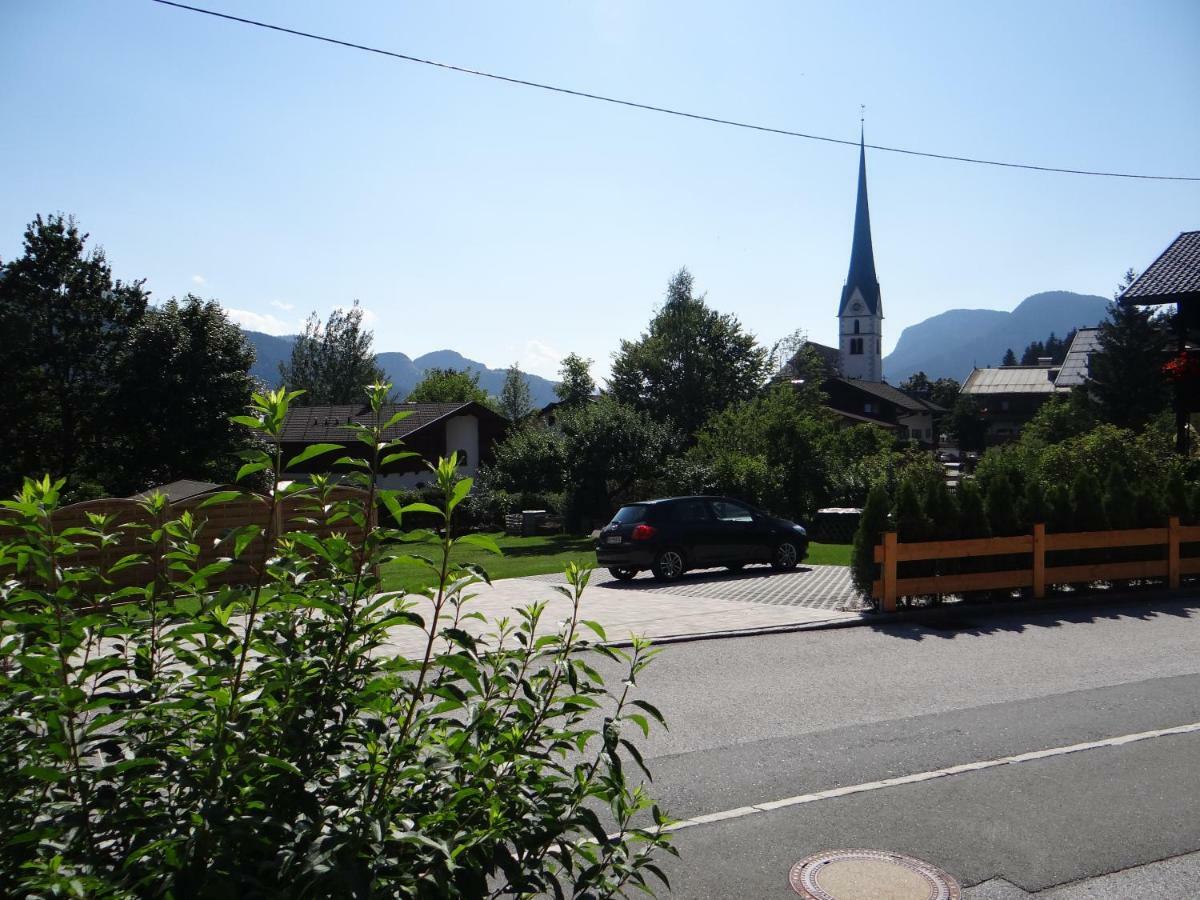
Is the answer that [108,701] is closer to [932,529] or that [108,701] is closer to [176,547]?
[176,547]

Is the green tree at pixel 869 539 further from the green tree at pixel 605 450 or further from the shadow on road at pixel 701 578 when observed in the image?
the green tree at pixel 605 450

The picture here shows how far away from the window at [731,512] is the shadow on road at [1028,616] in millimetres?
6289

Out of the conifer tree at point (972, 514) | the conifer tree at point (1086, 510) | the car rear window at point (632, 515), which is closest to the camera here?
the conifer tree at point (972, 514)

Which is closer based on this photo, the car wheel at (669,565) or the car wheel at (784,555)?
the car wheel at (669,565)

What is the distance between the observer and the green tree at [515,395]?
8644 centimetres

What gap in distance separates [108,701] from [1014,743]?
691 centimetres

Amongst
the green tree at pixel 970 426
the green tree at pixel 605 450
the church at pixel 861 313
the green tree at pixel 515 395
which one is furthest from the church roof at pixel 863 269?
the green tree at pixel 605 450

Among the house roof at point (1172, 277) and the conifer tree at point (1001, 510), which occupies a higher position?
the house roof at point (1172, 277)

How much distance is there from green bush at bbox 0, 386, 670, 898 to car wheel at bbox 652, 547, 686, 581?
15619mm

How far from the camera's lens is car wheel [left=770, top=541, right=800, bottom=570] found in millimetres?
19328

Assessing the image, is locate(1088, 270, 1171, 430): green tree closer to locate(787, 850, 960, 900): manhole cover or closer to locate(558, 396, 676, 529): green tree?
locate(558, 396, 676, 529): green tree

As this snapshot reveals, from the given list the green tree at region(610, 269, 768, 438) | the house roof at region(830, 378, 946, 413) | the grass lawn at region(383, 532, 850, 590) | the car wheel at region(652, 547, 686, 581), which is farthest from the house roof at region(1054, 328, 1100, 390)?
the car wheel at region(652, 547, 686, 581)

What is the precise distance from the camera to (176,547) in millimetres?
2652

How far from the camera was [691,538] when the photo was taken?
1853 cm
